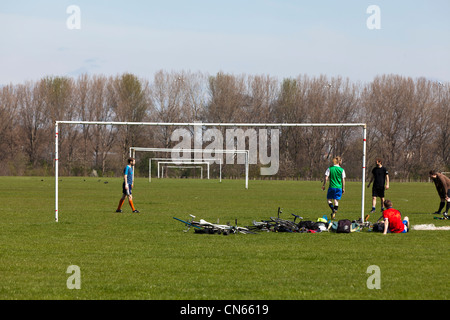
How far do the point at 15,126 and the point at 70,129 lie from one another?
8.97 metres

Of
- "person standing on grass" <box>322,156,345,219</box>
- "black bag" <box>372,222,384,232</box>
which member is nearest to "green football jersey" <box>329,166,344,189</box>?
"person standing on grass" <box>322,156,345,219</box>

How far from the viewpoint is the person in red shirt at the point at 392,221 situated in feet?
50.1

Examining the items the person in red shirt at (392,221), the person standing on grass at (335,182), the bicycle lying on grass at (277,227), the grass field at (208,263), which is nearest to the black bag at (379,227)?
the person in red shirt at (392,221)

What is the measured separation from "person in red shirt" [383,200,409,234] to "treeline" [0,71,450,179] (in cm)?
6864

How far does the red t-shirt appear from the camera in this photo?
50.2 ft

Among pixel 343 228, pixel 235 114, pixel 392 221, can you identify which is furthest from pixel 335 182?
pixel 235 114

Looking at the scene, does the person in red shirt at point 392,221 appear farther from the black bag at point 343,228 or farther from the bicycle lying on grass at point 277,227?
the bicycle lying on grass at point 277,227

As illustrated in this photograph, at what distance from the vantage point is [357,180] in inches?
3201

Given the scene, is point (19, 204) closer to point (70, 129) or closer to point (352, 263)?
point (352, 263)

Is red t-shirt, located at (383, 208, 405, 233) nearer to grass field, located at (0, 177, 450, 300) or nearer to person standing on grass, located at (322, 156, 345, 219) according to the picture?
grass field, located at (0, 177, 450, 300)

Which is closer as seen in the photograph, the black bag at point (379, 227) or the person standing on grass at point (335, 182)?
the black bag at point (379, 227)

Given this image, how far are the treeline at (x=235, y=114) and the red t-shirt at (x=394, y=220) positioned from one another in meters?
68.7

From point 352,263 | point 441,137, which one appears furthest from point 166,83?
point 352,263

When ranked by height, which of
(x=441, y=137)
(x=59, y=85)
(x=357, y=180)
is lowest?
(x=357, y=180)
